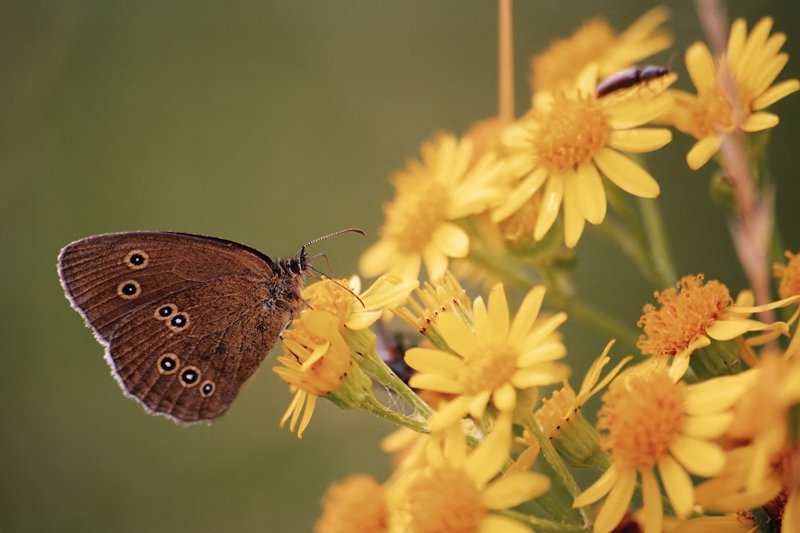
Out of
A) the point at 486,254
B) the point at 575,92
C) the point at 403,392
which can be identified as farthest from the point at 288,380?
the point at 575,92

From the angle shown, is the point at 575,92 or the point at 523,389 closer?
the point at 523,389

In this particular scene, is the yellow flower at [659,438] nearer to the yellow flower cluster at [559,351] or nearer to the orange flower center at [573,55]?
the yellow flower cluster at [559,351]

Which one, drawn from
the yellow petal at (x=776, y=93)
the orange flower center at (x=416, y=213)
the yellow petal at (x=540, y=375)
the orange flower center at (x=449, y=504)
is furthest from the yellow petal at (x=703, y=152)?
the orange flower center at (x=449, y=504)

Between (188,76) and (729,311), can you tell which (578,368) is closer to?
(729,311)

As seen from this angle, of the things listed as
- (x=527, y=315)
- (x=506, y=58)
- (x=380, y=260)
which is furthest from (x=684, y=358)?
(x=380, y=260)

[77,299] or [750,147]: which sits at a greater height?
[750,147]

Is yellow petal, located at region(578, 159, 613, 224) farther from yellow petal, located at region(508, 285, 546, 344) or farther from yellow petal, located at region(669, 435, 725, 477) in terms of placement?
yellow petal, located at region(669, 435, 725, 477)
